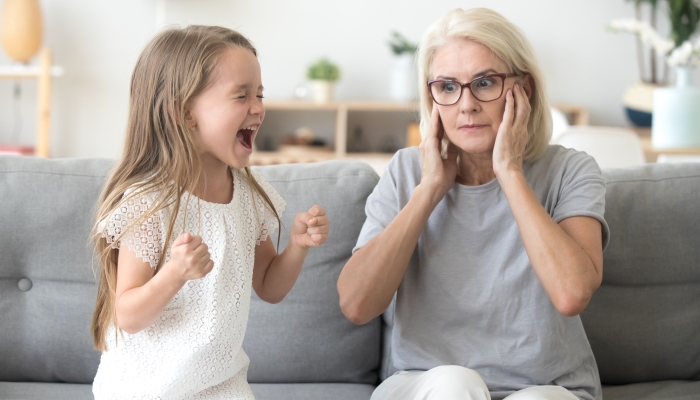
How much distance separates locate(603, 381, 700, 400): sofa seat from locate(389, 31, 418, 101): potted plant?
11.3 ft

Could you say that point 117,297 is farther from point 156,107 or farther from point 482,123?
point 482,123

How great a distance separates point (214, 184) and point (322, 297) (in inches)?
18.4

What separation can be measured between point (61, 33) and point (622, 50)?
400 cm

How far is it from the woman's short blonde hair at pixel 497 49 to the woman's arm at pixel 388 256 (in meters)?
0.18

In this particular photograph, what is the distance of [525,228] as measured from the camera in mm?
1343

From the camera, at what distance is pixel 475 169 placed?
5.05 ft

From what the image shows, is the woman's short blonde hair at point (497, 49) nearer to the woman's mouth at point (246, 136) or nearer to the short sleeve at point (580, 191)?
the short sleeve at point (580, 191)

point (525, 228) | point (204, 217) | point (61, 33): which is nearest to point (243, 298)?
point (204, 217)

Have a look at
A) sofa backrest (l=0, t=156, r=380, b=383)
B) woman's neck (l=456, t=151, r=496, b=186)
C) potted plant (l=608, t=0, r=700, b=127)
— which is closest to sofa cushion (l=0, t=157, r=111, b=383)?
sofa backrest (l=0, t=156, r=380, b=383)

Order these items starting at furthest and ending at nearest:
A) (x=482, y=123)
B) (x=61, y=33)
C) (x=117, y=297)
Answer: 1. (x=61, y=33)
2. (x=482, y=123)
3. (x=117, y=297)

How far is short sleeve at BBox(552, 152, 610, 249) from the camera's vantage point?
4.53 feet

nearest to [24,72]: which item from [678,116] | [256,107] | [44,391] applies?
[44,391]

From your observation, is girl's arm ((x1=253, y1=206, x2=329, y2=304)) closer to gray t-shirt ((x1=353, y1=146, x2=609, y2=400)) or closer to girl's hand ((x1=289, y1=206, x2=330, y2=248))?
girl's hand ((x1=289, y1=206, x2=330, y2=248))

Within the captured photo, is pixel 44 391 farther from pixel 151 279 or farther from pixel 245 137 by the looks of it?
pixel 245 137
